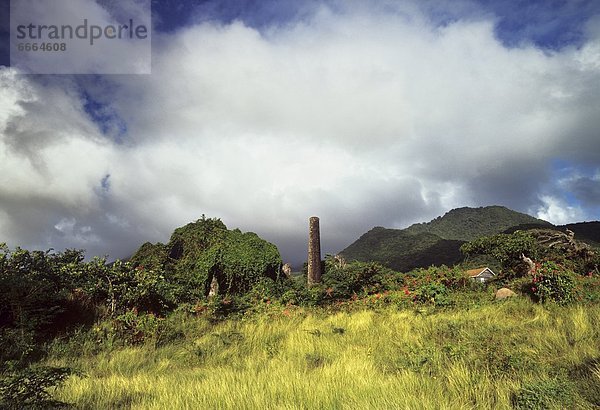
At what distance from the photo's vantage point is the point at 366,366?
16.3 feet

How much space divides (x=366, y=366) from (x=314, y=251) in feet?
62.6

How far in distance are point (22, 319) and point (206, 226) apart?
621 inches

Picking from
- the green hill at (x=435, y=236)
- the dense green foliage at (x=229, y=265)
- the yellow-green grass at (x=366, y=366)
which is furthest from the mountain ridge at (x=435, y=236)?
the yellow-green grass at (x=366, y=366)

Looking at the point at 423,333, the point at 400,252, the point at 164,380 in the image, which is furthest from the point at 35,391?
the point at 400,252

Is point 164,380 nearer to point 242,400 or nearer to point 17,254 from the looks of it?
point 242,400

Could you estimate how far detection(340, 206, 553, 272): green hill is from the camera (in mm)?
91312

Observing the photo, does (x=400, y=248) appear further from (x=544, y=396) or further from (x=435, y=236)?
(x=544, y=396)

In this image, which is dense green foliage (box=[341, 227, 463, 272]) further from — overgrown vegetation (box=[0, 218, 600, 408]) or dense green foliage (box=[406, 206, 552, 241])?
overgrown vegetation (box=[0, 218, 600, 408])

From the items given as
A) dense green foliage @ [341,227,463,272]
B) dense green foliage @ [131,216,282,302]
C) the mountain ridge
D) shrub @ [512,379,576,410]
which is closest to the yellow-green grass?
shrub @ [512,379,576,410]

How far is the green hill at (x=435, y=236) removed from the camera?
300 ft

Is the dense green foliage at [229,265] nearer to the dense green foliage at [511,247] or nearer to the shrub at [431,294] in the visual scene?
the shrub at [431,294]

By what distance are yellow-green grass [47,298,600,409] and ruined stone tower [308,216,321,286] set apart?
47.1ft

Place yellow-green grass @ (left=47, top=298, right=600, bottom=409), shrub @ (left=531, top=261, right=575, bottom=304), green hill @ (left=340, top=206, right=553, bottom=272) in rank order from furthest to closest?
green hill @ (left=340, top=206, right=553, bottom=272), shrub @ (left=531, top=261, right=575, bottom=304), yellow-green grass @ (left=47, top=298, right=600, bottom=409)

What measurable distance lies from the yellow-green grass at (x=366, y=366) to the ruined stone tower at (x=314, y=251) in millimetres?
14371
